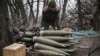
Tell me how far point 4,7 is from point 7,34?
0.45m

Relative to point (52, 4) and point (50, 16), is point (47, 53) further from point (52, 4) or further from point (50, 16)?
point (50, 16)

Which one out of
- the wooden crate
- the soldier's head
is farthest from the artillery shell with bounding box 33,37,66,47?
the soldier's head

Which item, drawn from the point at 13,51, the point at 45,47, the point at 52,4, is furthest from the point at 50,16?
the point at 13,51

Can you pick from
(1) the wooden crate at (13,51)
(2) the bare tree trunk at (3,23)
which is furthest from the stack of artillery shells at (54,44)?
(2) the bare tree trunk at (3,23)

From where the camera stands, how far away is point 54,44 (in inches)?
132

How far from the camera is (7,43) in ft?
11.1

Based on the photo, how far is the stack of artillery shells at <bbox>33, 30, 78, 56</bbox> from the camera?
3.23 m

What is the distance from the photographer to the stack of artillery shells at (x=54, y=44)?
3.23 meters

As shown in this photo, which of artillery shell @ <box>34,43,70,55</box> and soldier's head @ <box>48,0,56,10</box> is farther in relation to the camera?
soldier's head @ <box>48,0,56,10</box>

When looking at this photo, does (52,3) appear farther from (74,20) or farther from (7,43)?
(74,20)

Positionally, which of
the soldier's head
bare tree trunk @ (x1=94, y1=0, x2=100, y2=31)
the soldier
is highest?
the soldier's head

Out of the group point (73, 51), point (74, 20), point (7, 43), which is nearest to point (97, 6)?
point (74, 20)

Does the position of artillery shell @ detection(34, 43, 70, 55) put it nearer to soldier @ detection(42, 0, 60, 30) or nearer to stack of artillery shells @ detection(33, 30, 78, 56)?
stack of artillery shells @ detection(33, 30, 78, 56)

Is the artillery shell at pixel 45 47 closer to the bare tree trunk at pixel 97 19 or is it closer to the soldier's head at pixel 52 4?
the soldier's head at pixel 52 4
